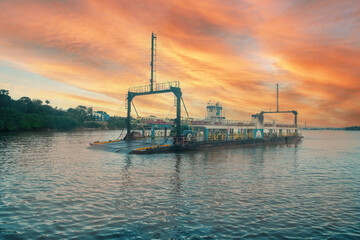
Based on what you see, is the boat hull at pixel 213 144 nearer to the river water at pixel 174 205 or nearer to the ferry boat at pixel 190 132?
the ferry boat at pixel 190 132

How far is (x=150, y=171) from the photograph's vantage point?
22844 mm

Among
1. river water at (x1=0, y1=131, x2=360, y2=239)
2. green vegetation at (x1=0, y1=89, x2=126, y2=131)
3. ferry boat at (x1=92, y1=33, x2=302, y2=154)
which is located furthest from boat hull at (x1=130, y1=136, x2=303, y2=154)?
green vegetation at (x1=0, y1=89, x2=126, y2=131)

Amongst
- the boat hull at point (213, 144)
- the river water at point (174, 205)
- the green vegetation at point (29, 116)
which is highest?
the green vegetation at point (29, 116)

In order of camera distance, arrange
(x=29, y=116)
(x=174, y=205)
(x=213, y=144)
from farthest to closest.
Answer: (x=29, y=116)
(x=213, y=144)
(x=174, y=205)

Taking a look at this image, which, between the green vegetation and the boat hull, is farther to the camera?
the green vegetation

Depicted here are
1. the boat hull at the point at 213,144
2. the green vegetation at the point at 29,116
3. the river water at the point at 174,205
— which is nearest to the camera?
the river water at the point at 174,205

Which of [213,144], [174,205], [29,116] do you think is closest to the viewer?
[174,205]

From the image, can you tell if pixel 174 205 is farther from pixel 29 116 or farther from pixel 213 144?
pixel 29 116

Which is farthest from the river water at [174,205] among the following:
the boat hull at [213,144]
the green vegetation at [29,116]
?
the green vegetation at [29,116]

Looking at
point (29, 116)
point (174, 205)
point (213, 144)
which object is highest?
point (29, 116)

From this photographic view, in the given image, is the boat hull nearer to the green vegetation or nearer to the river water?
the river water

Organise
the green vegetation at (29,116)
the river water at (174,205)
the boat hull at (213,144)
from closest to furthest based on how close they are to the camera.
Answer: the river water at (174,205), the boat hull at (213,144), the green vegetation at (29,116)

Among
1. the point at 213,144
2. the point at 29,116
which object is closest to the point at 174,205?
the point at 213,144

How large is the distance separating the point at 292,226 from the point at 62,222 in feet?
35.0
